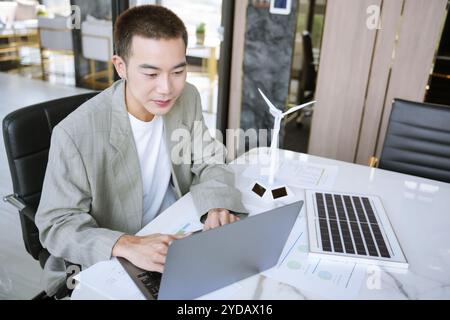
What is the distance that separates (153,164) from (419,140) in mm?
1248

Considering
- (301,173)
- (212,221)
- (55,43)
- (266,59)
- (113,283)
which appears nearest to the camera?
(113,283)

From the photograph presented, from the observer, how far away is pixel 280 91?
132 inches

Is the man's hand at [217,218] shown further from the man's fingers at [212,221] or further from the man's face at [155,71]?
the man's face at [155,71]

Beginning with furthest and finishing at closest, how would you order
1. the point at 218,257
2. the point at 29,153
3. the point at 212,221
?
1. the point at 29,153
2. the point at 212,221
3. the point at 218,257

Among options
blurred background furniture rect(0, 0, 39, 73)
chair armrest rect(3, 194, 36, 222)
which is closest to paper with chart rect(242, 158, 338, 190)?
chair armrest rect(3, 194, 36, 222)

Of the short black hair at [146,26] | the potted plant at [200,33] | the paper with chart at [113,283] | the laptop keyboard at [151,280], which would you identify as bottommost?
the paper with chart at [113,283]

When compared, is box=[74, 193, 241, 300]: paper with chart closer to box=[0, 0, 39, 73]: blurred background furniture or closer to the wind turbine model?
the wind turbine model

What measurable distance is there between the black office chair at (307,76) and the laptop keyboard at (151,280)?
3448mm

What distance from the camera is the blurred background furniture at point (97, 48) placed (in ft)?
15.4

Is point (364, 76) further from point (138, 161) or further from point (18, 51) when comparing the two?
point (18, 51)

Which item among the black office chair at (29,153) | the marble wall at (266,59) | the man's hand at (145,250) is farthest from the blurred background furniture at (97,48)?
the man's hand at (145,250)

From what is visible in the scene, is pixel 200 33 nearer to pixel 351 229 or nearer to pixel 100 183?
pixel 100 183

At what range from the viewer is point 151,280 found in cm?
96

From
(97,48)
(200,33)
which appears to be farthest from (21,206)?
(97,48)
